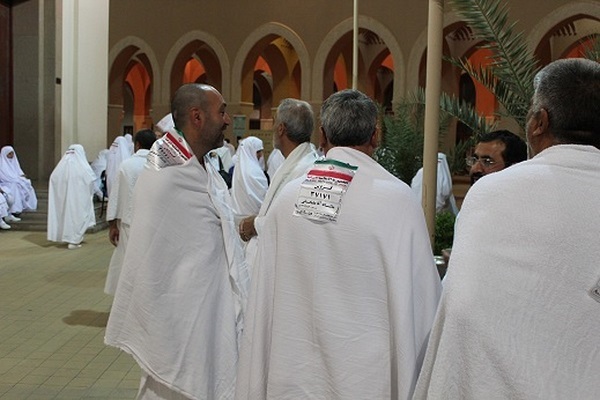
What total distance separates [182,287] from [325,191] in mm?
1162

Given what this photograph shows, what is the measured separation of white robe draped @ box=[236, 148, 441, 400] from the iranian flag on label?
0.09 ft

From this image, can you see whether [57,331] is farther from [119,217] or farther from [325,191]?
[325,191]

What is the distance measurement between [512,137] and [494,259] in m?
1.77

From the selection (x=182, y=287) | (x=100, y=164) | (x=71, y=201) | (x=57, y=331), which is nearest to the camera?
(x=182, y=287)

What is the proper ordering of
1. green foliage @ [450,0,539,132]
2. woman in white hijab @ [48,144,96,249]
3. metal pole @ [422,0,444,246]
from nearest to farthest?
metal pole @ [422,0,444,246]
green foliage @ [450,0,539,132]
woman in white hijab @ [48,144,96,249]

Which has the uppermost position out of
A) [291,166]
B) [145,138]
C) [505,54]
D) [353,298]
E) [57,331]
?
[505,54]

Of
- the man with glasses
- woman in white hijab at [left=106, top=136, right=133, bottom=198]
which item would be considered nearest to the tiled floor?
the man with glasses

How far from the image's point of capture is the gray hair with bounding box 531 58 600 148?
79.7 inches

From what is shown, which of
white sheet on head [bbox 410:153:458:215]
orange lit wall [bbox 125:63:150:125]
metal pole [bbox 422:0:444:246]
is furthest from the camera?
orange lit wall [bbox 125:63:150:125]

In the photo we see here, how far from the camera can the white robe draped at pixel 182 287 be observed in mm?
3541

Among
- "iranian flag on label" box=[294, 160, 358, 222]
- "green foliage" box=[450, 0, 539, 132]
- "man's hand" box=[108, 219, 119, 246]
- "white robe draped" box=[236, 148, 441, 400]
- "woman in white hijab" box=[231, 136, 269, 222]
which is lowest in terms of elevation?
"man's hand" box=[108, 219, 119, 246]

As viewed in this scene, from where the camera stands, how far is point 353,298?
268 cm

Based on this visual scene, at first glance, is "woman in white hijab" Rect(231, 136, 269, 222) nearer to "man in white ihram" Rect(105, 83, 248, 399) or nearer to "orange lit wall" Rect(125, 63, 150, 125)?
"man in white ihram" Rect(105, 83, 248, 399)

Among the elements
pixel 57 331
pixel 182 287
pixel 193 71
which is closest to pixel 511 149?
pixel 182 287
